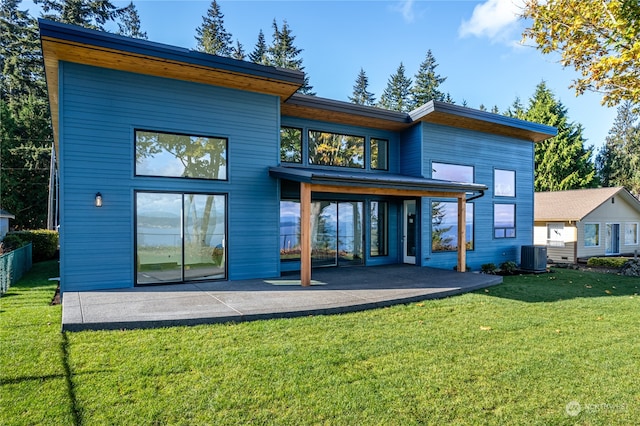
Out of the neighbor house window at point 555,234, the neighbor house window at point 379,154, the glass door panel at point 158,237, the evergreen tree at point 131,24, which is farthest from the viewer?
the evergreen tree at point 131,24

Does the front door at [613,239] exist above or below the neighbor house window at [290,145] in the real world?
below

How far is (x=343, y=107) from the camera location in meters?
9.61

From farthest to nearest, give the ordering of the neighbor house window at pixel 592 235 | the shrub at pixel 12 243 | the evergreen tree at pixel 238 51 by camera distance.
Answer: the evergreen tree at pixel 238 51
the neighbor house window at pixel 592 235
the shrub at pixel 12 243

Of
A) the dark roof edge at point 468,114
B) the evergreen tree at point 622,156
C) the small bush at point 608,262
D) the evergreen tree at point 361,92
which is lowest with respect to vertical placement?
the small bush at point 608,262

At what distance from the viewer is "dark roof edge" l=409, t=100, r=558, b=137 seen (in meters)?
10.1

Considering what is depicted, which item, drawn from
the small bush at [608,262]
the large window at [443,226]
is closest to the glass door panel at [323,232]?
the large window at [443,226]

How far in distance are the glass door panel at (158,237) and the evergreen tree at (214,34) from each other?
901 inches

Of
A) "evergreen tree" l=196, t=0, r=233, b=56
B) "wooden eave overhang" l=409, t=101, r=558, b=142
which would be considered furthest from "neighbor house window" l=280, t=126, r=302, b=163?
"evergreen tree" l=196, t=0, r=233, b=56

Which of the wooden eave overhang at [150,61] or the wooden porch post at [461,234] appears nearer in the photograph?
the wooden eave overhang at [150,61]

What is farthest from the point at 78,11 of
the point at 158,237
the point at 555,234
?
the point at 555,234

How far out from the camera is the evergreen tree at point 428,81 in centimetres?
3247

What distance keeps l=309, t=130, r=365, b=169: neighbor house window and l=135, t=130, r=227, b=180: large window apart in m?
2.93

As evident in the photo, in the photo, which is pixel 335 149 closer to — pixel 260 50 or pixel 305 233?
pixel 305 233

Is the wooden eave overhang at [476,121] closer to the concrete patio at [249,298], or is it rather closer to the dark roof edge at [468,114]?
the dark roof edge at [468,114]
